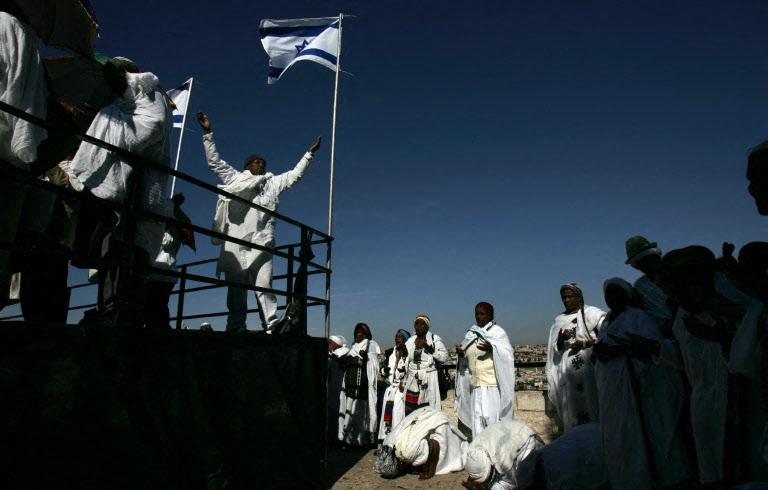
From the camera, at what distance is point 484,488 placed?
15.3 feet

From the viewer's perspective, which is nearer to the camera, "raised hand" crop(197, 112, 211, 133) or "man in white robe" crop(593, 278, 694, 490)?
"man in white robe" crop(593, 278, 694, 490)

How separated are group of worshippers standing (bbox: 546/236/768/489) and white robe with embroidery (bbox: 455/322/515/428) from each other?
1.49 meters

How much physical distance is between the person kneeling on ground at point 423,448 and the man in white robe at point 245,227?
246cm

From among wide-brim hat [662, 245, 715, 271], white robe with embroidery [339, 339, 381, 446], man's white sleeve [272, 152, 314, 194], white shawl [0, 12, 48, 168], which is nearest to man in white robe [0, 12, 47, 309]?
white shawl [0, 12, 48, 168]

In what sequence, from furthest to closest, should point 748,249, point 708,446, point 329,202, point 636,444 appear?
point 329,202 < point 636,444 < point 708,446 < point 748,249

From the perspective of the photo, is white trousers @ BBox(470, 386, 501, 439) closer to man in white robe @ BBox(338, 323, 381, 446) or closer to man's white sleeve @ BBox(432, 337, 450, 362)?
man's white sleeve @ BBox(432, 337, 450, 362)

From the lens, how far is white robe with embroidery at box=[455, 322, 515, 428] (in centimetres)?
677

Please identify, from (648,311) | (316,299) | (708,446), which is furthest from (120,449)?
(648,311)

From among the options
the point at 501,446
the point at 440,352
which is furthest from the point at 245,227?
the point at 440,352

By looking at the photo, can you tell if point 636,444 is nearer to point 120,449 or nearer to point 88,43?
point 120,449

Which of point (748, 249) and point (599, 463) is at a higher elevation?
point (748, 249)

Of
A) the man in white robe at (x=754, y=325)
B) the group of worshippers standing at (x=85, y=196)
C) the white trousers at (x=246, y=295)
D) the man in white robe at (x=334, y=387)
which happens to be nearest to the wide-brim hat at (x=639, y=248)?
the man in white robe at (x=754, y=325)

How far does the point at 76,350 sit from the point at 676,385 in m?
4.23

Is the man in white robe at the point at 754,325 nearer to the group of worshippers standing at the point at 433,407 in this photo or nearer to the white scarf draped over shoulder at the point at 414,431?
the group of worshippers standing at the point at 433,407
